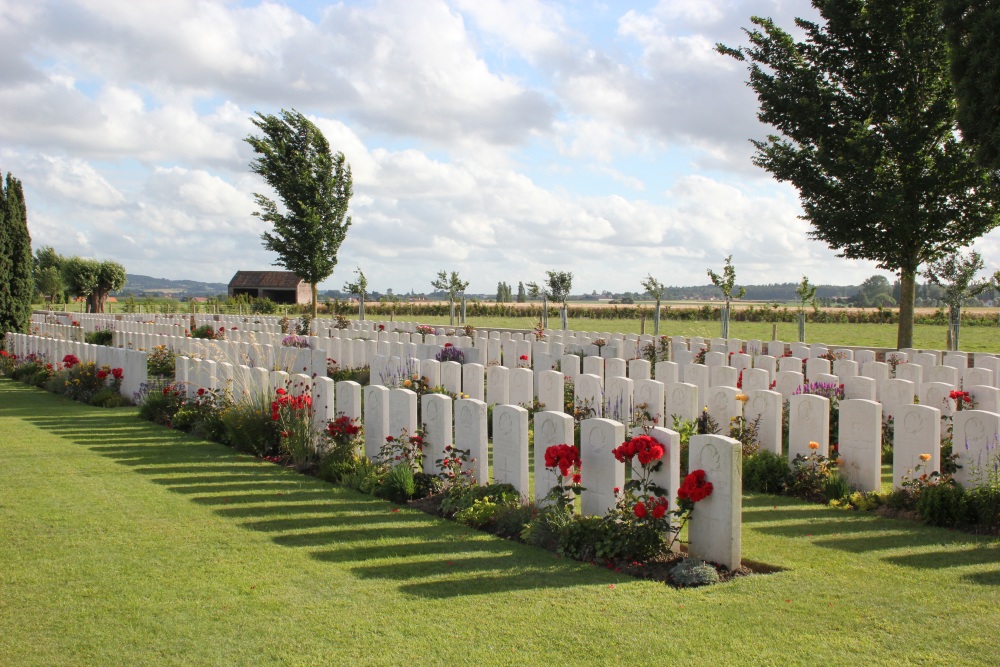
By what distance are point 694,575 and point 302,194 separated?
29.1m

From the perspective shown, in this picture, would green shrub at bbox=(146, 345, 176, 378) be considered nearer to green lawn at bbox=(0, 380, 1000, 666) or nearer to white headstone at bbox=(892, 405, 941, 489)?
green lawn at bbox=(0, 380, 1000, 666)

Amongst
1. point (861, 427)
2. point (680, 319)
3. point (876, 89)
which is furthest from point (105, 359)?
point (680, 319)

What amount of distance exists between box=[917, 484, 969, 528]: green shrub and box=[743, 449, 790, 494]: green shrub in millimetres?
1411

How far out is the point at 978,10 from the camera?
7.90 m

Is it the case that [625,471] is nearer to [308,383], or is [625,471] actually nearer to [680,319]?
[308,383]

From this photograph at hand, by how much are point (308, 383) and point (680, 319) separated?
137ft

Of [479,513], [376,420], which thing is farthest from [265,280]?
[479,513]

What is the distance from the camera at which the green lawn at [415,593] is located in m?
4.04

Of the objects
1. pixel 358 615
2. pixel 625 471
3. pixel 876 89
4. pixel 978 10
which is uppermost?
pixel 876 89

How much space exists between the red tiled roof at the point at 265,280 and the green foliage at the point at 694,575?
68.6 meters

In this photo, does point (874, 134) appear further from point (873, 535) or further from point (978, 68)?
point (873, 535)

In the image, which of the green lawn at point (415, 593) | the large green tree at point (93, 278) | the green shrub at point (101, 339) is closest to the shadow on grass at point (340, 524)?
the green lawn at point (415, 593)

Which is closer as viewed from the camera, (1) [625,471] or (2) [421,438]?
(1) [625,471]

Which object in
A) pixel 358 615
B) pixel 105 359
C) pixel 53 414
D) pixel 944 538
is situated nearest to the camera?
pixel 358 615
